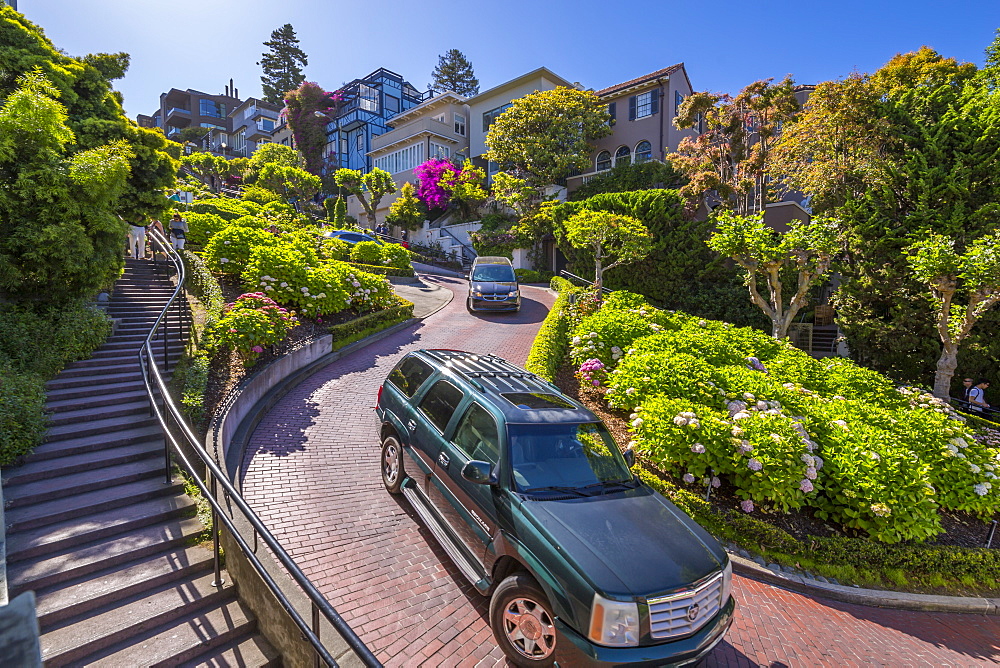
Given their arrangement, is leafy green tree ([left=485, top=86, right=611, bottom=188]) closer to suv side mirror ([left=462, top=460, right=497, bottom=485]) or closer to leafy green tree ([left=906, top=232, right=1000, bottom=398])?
leafy green tree ([left=906, top=232, right=1000, bottom=398])

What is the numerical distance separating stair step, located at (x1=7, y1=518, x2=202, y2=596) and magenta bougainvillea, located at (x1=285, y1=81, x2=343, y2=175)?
5640cm

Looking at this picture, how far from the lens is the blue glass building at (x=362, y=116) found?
50956 millimetres

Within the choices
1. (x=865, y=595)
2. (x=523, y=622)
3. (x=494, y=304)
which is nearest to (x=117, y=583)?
(x=523, y=622)

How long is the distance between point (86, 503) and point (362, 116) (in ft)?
179

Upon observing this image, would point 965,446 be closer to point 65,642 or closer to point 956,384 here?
point 956,384

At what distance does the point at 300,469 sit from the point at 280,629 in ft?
10.9

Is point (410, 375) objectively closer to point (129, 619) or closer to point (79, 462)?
point (129, 619)

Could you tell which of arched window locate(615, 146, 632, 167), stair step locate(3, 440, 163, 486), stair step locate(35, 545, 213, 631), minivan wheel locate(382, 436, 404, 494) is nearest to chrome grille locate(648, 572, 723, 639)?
minivan wheel locate(382, 436, 404, 494)

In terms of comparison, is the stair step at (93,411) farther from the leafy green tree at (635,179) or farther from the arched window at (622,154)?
the arched window at (622,154)

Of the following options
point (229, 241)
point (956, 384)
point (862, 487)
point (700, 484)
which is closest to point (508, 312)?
point (229, 241)

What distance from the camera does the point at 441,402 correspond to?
5.48 metres

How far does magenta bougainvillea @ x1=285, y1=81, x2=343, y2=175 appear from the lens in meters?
52.8

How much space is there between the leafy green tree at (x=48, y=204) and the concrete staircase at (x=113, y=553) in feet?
7.33

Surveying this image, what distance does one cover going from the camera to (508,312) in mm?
17859
